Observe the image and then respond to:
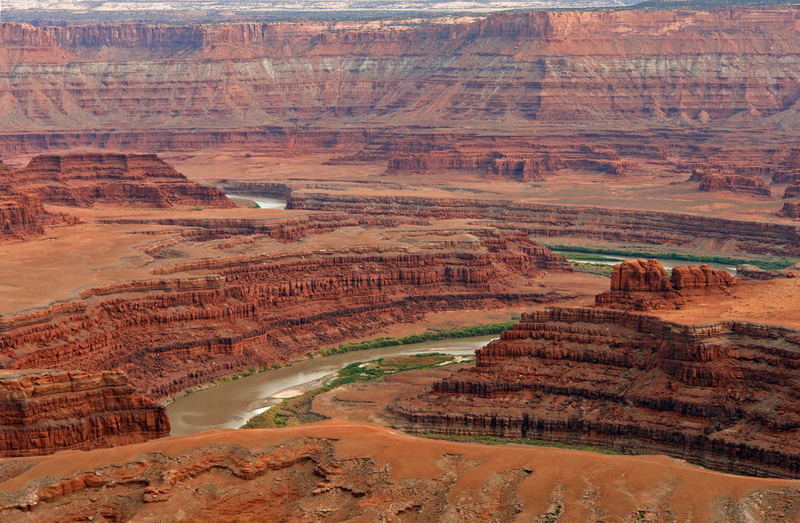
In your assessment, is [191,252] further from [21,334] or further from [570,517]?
[570,517]

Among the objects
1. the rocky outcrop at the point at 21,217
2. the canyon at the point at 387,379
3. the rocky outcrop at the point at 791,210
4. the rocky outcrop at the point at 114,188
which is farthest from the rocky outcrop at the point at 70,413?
the rocky outcrop at the point at 791,210

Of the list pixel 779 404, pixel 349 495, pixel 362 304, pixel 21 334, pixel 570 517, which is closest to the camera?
pixel 570 517

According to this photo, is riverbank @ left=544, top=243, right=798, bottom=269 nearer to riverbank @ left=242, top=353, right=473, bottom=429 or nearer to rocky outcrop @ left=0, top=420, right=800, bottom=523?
riverbank @ left=242, top=353, right=473, bottom=429

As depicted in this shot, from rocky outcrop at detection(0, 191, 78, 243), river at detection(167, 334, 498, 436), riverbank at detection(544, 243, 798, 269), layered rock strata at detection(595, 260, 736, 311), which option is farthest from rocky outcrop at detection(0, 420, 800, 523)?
riverbank at detection(544, 243, 798, 269)

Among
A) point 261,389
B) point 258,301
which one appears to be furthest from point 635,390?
point 258,301

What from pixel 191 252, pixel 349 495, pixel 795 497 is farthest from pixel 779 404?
pixel 191 252

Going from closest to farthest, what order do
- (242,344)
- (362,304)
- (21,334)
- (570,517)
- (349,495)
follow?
(570,517)
(349,495)
(21,334)
(242,344)
(362,304)

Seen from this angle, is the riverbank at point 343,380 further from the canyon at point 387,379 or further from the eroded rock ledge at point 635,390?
the eroded rock ledge at point 635,390
